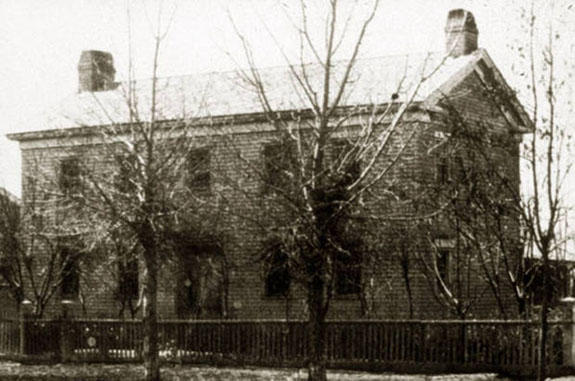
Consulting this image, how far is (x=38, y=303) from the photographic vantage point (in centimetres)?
2666

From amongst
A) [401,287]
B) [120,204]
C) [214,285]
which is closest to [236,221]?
[214,285]

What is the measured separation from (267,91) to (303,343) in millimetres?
10089

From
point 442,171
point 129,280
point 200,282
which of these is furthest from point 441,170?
point 129,280

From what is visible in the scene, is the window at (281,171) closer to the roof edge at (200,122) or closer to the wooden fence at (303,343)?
the roof edge at (200,122)

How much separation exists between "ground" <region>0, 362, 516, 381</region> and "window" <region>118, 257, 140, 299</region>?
18.2 ft

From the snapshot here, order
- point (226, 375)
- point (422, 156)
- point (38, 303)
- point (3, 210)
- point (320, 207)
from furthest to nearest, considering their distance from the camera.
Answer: point (3, 210)
point (38, 303)
point (422, 156)
point (226, 375)
point (320, 207)

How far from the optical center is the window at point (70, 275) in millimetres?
27922

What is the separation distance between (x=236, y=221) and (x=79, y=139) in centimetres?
634

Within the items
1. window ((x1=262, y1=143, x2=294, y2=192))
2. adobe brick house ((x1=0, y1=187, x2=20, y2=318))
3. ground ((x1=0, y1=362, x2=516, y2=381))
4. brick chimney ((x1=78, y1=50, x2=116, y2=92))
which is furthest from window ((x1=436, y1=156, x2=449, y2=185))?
brick chimney ((x1=78, y1=50, x2=116, y2=92))

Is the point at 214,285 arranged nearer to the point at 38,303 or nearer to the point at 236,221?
the point at 236,221

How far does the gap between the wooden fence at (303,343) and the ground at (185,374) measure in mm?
349

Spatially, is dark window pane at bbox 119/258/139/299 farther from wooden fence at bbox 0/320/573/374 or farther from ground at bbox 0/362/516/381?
ground at bbox 0/362/516/381

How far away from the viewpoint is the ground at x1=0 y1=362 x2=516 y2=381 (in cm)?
1908

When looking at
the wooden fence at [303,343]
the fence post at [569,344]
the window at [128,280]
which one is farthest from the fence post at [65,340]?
the fence post at [569,344]
